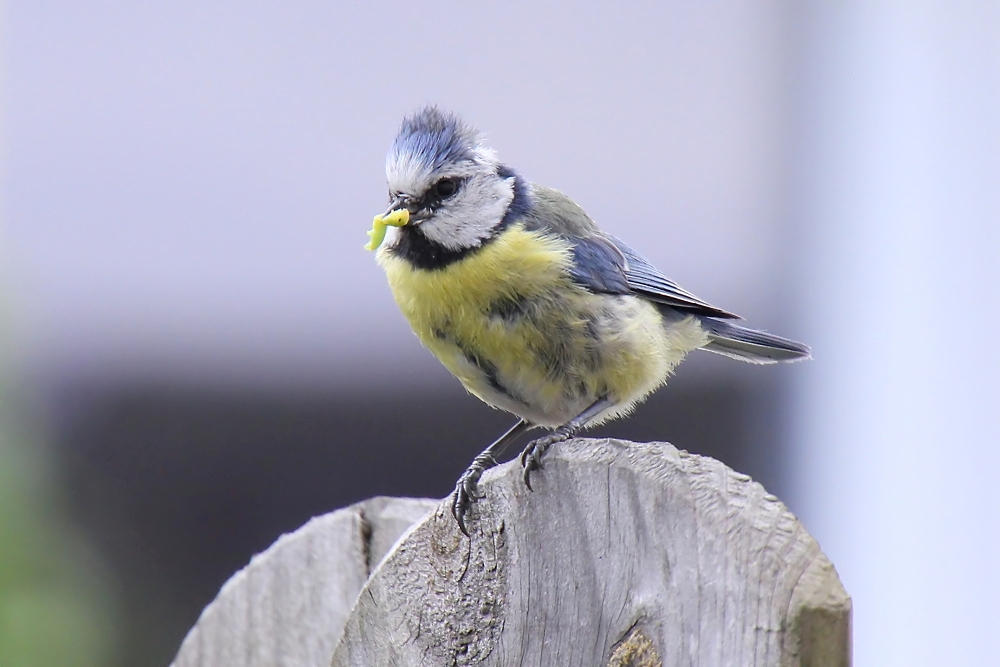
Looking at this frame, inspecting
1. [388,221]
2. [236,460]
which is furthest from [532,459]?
[236,460]

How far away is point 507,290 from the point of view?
1402mm

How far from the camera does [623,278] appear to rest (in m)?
1.57

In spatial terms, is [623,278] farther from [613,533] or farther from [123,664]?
[123,664]

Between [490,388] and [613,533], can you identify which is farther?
[490,388]

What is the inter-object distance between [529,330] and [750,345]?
63 centimetres

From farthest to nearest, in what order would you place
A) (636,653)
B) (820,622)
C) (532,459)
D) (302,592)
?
(302,592), (532,459), (636,653), (820,622)

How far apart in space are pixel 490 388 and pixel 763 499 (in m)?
0.77

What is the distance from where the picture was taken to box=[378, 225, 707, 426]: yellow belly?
1.40 m

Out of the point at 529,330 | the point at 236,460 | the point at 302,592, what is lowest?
the point at 302,592

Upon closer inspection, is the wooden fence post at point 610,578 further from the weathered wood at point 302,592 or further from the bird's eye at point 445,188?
the bird's eye at point 445,188

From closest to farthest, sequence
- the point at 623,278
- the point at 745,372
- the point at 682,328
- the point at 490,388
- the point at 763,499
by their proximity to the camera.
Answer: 1. the point at 763,499
2. the point at 490,388
3. the point at 623,278
4. the point at 682,328
5. the point at 745,372

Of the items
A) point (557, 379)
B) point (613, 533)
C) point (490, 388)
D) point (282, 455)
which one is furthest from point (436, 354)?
point (282, 455)

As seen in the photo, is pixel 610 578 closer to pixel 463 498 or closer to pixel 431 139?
pixel 463 498

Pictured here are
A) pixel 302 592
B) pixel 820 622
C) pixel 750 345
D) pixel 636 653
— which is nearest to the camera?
pixel 820 622
